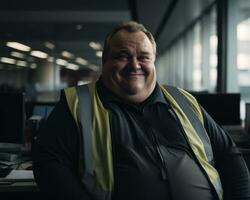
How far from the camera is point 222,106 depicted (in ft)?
9.43

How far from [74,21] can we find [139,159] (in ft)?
27.5

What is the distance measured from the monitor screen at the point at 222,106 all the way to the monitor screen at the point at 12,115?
1.24m

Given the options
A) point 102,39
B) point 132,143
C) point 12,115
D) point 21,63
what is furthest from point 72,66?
point 132,143

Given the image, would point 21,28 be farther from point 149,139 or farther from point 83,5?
point 149,139

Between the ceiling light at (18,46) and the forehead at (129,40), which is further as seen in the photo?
the ceiling light at (18,46)

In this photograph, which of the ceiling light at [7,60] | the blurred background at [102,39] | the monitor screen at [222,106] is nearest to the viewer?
the monitor screen at [222,106]

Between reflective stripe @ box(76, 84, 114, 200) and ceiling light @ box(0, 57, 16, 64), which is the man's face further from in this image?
ceiling light @ box(0, 57, 16, 64)

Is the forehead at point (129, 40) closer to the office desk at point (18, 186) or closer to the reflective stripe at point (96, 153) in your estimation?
the reflective stripe at point (96, 153)

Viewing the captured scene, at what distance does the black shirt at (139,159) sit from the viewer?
1.54m

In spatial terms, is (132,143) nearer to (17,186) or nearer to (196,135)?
(196,135)

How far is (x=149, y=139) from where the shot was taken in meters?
1.62

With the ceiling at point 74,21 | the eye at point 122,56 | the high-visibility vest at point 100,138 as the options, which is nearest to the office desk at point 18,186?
the high-visibility vest at point 100,138

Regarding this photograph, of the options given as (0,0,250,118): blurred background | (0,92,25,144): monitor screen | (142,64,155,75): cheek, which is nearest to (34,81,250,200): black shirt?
(142,64,155,75): cheek

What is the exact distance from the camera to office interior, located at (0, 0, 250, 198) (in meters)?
2.89
